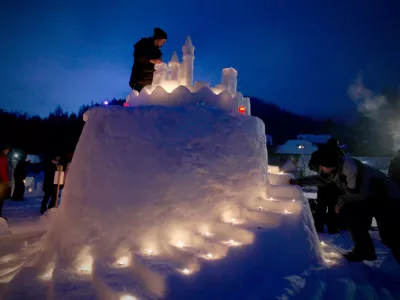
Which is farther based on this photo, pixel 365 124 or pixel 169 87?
pixel 365 124

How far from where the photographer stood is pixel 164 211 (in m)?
3.85

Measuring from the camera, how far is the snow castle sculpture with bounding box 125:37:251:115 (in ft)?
15.2

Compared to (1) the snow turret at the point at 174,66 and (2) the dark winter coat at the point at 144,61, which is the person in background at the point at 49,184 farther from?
(1) the snow turret at the point at 174,66

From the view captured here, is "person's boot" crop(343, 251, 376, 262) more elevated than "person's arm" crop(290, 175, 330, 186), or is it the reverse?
"person's arm" crop(290, 175, 330, 186)

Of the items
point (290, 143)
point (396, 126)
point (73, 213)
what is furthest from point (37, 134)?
point (396, 126)

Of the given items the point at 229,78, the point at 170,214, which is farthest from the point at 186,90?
the point at 170,214

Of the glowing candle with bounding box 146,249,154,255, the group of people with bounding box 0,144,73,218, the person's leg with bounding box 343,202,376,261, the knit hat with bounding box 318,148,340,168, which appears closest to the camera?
the knit hat with bounding box 318,148,340,168

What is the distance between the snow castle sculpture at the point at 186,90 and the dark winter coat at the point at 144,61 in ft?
1.45

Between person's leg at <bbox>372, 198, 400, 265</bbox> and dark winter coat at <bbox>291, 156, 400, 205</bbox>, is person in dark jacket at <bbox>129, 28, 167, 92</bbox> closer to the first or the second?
dark winter coat at <bbox>291, 156, 400, 205</bbox>

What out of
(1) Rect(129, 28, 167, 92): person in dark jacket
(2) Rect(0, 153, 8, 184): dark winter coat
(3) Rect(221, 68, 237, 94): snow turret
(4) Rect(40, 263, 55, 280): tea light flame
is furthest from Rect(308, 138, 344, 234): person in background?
(2) Rect(0, 153, 8, 184): dark winter coat

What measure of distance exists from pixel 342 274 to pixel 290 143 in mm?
26392

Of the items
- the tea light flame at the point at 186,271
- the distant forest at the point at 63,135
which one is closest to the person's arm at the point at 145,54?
the tea light flame at the point at 186,271

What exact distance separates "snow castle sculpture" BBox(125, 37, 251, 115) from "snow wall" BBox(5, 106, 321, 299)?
1.48ft

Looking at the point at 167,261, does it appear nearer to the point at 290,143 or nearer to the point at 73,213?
the point at 73,213
